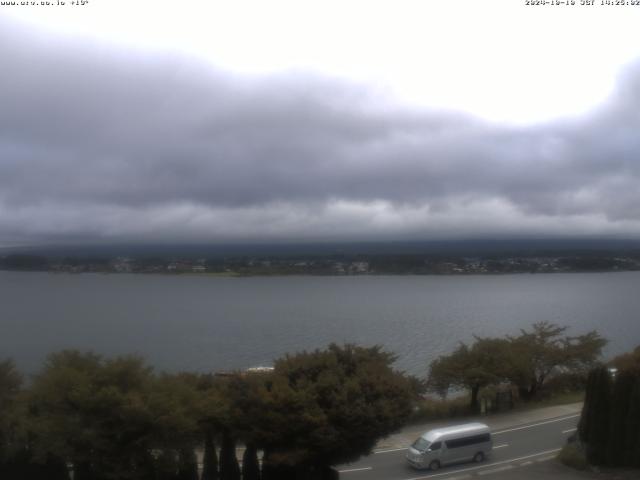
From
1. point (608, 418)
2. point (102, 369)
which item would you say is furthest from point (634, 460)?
point (102, 369)

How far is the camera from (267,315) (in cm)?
7750

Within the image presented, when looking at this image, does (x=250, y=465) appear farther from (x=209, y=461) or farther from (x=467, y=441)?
(x=467, y=441)

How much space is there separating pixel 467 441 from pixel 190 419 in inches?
335

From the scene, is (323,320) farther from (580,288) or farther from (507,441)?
(580,288)

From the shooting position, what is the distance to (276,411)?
14953 mm

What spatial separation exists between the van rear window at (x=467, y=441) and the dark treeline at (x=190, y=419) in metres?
3.17

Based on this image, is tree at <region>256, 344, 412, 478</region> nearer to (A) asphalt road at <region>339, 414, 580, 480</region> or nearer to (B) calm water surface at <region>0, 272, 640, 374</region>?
(A) asphalt road at <region>339, 414, 580, 480</region>

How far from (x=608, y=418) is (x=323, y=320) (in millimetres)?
55811

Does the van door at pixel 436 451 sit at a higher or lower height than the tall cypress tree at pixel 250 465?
lower

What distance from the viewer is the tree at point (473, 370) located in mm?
28359

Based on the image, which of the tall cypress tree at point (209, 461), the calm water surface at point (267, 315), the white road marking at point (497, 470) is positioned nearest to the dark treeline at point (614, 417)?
the white road marking at point (497, 470)

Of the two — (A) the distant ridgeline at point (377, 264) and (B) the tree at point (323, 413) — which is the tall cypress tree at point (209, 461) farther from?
(A) the distant ridgeline at point (377, 264)

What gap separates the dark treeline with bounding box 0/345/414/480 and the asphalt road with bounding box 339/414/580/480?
302cm

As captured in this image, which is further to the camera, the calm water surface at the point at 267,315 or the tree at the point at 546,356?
the calm water surface at the point at 267,315
